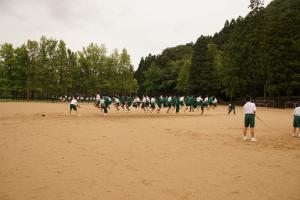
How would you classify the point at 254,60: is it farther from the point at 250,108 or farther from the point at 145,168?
the point at 145,168

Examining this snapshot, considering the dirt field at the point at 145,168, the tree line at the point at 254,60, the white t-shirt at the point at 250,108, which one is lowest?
the dirt field at the point at 145,168

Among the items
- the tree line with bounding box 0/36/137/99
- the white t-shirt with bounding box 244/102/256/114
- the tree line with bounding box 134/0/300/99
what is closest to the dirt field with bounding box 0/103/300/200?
the white t-shirt with bounding box 244/102/256/114

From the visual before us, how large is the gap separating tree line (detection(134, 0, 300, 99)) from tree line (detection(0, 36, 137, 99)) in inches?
599

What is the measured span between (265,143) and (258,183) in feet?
19.5

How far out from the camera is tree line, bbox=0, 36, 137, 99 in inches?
2685

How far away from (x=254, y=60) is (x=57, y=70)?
4311cm

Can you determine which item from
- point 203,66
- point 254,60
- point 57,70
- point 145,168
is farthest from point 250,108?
point 57,70

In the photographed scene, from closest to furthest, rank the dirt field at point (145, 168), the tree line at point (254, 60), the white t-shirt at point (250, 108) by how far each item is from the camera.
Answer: the dirt field at point (145, 168), the white t-shirt at point (250, 108), the tree line at point (254, 60)

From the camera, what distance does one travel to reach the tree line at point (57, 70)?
224ft

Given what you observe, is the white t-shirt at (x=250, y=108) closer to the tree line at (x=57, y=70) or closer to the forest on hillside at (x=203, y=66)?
the forest on hillside at (x=203, y=66)

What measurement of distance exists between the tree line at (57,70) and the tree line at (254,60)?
49.9ft

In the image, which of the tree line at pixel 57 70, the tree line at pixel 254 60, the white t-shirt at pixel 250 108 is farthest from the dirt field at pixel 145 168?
the tree line at pixel 57 70

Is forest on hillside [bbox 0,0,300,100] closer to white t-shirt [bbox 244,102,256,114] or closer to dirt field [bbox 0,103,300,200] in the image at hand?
white t-shirt [bbox 244,102,256,114]

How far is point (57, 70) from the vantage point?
71812mm
